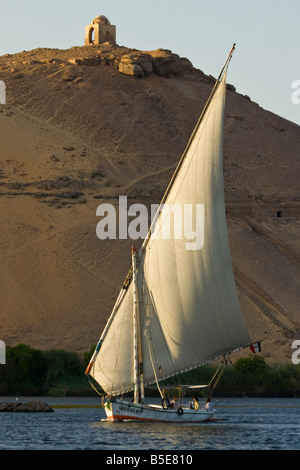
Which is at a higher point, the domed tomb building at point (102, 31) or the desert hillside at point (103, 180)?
the domed tomb building at point (102, 31)

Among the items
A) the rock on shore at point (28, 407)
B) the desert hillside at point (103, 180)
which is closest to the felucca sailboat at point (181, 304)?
the rock on shore at point (28, 407)

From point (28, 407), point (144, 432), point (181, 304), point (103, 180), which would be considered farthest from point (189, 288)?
point (103, 180)

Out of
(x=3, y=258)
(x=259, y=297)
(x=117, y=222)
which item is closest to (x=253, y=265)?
(x=259, y=297)

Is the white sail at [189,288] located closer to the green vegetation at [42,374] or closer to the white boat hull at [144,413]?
the white boat hull at [144,413]

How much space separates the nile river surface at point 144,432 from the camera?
33031 millimetres

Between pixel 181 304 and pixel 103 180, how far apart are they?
44847 mm

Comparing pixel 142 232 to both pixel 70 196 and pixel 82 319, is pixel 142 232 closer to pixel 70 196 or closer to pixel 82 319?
pixel 70 196

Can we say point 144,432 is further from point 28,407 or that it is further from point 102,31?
point 102,31

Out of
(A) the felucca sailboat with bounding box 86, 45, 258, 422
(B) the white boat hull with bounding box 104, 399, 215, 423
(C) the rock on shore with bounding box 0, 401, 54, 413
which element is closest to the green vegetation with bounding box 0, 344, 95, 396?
(C) the rock on shore with bounding box 0, 401, 54, 413

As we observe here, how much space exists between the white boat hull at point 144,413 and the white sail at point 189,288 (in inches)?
16.4

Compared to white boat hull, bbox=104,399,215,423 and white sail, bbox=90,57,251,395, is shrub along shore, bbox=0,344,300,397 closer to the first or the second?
white boat hull, bbox=104,399,215,423

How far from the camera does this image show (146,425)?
37.6 metres

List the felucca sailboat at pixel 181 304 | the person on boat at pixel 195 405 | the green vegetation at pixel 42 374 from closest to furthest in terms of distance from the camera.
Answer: the felucca sailboat at pixel 181 304 → the person on boat at pixel 195 405 → the green vegetation at pixel 42 374

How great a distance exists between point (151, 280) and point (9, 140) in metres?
47.7
